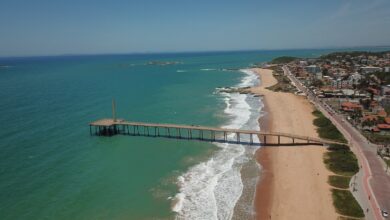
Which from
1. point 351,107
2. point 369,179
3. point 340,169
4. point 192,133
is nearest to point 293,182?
point 340,169

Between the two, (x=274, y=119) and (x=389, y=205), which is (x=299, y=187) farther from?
(x=274, y=119)

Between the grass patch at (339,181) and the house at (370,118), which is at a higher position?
the house at (370,118)

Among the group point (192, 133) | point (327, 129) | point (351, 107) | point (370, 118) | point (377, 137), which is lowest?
point (192, 133)

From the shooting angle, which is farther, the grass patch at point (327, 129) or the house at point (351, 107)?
the house at point (351, 107)

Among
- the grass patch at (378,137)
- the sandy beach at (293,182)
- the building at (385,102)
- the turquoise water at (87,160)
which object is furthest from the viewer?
the building at (385,102)

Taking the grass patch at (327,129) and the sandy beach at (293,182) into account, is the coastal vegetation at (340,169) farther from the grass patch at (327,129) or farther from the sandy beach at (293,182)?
the sandy beach at (293,182)

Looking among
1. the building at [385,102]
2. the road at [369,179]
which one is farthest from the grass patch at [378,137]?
the building at [385,102]

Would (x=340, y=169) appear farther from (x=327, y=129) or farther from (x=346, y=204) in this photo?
(x=327, y=129)
